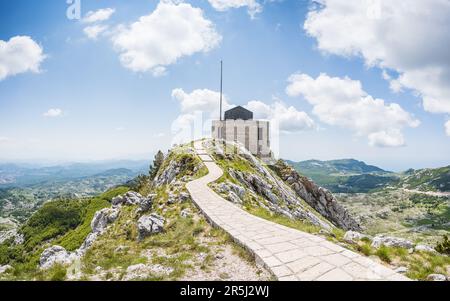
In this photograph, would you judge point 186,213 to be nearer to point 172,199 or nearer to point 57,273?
point 172,199

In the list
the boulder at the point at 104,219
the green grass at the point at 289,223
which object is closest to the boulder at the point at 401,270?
the green grass at the point at 289,223

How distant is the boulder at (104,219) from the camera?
27422mm

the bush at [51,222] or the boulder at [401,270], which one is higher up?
the boulder at [401,270]

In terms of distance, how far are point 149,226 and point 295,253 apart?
30.9 ft

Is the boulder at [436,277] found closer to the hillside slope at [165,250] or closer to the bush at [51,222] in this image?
the hillside slope at [165,250]

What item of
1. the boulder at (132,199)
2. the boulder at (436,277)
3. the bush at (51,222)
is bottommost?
the bush at (51,222)

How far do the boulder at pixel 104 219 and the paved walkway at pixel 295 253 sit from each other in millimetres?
15550

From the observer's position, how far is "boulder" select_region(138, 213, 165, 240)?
15.7m

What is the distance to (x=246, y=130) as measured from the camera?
7612cm

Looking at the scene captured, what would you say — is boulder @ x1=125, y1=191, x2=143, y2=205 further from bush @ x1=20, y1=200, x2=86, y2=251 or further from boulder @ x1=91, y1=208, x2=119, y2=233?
bush @ x1=20, y1=200, x2=86, y2=251

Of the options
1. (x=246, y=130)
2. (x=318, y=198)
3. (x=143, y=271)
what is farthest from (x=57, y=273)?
(x=246, y=130)

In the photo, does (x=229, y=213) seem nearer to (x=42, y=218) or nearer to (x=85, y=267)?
(x=85, y=267)
